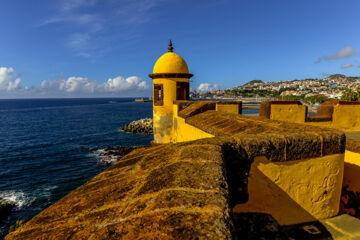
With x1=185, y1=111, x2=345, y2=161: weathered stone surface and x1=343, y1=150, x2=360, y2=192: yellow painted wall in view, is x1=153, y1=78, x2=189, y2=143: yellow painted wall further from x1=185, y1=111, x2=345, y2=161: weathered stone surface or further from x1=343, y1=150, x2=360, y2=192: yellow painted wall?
x1=185, y1=111, x2=345, y2=161: weathered stone surface

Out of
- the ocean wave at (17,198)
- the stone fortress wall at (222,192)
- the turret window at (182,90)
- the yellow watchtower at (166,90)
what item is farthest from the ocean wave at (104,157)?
the stone fortress wall at (222,192)

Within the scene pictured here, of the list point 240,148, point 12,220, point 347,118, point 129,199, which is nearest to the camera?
point 129,199

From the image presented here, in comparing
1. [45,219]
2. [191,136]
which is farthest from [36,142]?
[45,219]

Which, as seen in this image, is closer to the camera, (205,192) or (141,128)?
(205,192)

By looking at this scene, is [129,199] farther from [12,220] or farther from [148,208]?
[12,220]

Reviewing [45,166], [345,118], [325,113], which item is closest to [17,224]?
[45,166]

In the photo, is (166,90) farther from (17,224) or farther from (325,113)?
(17,224)

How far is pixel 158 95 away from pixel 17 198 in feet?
48.4

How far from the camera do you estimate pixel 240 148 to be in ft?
7.61

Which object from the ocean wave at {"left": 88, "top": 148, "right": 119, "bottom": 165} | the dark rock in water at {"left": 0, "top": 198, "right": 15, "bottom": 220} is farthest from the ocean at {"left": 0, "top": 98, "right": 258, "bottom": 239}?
the dark rock in water at {"left": 0, "top": 198, "right": 15, "bottom": 220}

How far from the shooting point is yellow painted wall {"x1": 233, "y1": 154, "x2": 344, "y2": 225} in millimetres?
2559

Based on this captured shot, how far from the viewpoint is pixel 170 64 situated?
11.5 metres

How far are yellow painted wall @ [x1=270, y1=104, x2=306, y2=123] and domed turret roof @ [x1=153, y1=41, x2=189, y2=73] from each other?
5.96 m

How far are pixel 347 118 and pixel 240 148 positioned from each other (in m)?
7.88
